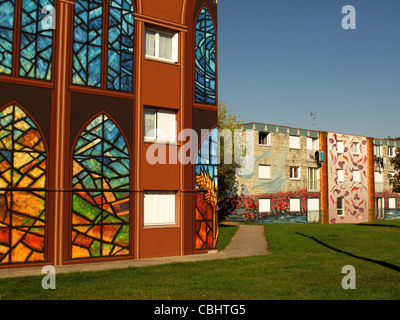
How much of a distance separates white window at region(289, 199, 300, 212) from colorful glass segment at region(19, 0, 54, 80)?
31230mm

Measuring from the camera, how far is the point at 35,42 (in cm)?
1352

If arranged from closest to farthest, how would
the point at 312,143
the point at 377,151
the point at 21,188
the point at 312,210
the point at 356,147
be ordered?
the point at 21,188 < the point at 312,210 < the point at 312,143 < the point at 356,147 < the point at 377,151

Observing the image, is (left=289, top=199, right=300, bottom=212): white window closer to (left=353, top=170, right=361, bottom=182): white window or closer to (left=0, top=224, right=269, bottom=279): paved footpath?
(left=353, top=170, right=361, bottom=182): white window

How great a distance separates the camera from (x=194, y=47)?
54.4ft

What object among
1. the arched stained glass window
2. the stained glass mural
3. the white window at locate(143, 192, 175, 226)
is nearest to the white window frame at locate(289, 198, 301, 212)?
the stained glass mural

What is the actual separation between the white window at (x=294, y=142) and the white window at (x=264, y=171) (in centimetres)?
376

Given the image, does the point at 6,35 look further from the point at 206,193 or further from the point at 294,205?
the point at 294,205

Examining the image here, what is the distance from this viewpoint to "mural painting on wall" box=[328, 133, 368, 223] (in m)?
45.4

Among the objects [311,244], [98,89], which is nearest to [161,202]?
[98,89]

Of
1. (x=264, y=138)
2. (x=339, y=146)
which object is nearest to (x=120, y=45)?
(x=264, y=138)

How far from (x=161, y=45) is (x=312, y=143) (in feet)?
101

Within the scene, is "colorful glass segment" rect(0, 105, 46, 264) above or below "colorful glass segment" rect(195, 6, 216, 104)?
below
